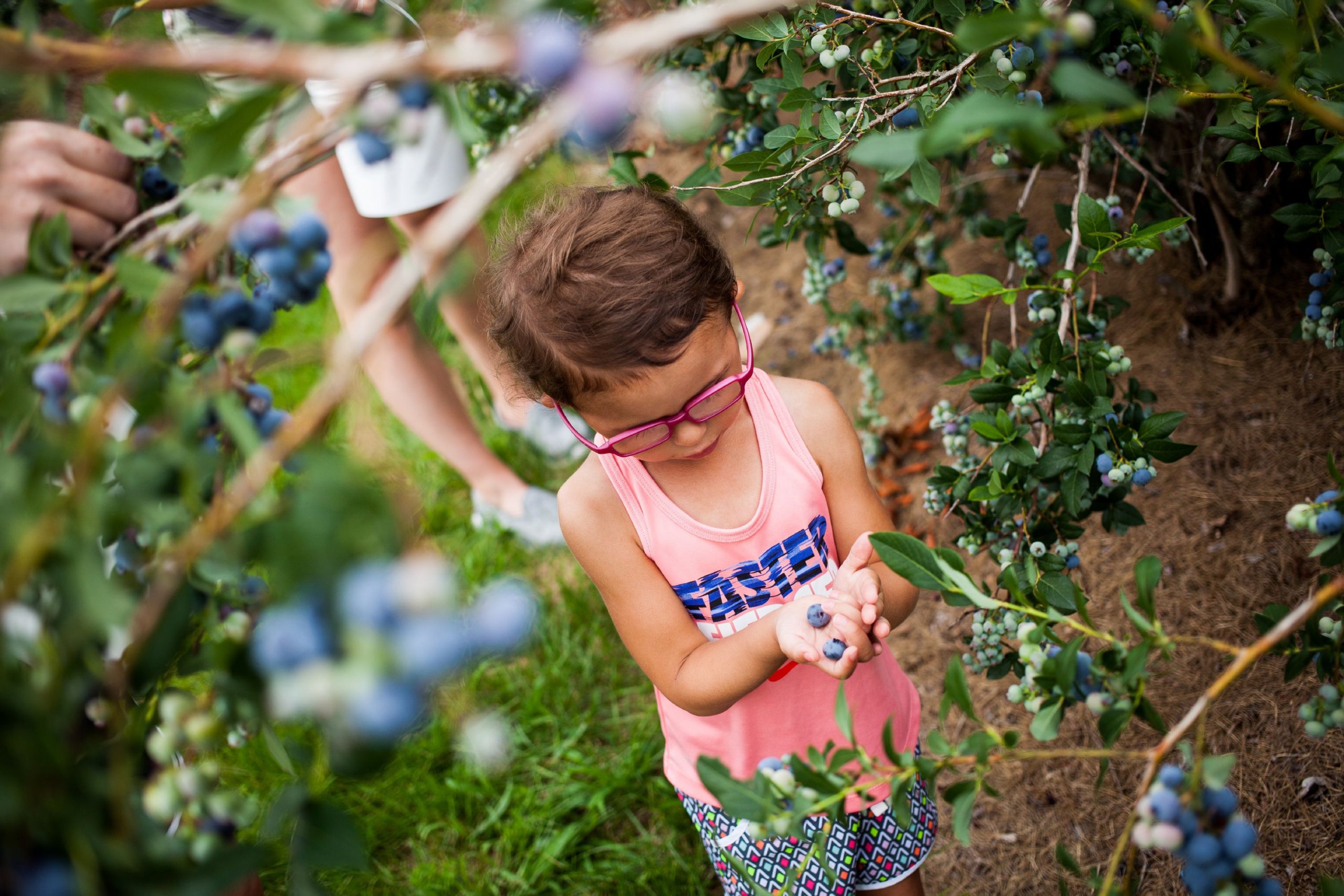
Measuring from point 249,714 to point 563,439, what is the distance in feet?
8.53

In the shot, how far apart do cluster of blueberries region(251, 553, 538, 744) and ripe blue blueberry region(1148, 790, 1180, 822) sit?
52 centimetres

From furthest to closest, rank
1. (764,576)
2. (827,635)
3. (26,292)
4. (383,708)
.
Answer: (764,576), (827,635), (26,292), (383,708)

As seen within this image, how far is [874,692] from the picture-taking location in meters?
1.56

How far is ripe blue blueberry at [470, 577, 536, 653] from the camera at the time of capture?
20.4 inches

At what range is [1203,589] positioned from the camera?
2.09m

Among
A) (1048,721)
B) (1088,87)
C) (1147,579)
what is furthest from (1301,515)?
(1088,87)

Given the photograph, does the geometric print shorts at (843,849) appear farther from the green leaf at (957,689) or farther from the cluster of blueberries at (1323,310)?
the cluster of blueberries at (1323,310)

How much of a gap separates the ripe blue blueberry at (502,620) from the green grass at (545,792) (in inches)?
56.7

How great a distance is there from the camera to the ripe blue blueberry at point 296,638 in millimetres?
460

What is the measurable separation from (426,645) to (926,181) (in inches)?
40.4

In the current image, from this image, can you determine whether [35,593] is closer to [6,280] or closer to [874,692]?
[6,280]

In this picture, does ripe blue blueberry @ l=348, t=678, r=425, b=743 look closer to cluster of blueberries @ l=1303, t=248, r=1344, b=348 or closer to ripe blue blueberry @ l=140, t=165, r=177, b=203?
ripe blue blueberry @ l=140, t=165, r=177, b=203

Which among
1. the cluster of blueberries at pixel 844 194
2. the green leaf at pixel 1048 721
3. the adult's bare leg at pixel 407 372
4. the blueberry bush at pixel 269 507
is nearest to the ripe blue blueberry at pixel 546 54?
the blueberry bush at pixel 269 507

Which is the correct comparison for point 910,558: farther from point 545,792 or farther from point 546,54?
point 545,792
